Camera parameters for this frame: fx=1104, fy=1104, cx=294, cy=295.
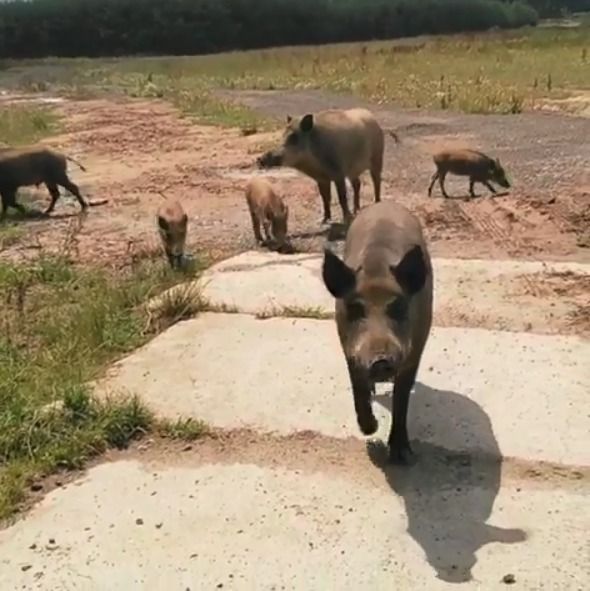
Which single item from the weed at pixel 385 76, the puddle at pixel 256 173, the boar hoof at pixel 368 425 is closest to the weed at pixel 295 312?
the boar hoof at pixel 368 425

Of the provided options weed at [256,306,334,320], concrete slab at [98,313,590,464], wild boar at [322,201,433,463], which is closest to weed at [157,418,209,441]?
concrete slab at [98,313,590,464]

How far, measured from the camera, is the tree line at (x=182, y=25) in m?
57.4

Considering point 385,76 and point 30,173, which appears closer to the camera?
point 30,173

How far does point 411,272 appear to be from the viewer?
4.93 meters

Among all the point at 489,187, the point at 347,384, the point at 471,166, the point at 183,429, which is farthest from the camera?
the point at 489,187

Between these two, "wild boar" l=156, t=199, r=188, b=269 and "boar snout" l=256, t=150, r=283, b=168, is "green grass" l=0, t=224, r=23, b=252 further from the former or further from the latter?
"boar snout" l=256, t=150, r=283, b=168

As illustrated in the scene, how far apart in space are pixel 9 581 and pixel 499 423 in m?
2.55

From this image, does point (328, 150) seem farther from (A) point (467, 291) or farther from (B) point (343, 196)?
(A) point (467, 291)

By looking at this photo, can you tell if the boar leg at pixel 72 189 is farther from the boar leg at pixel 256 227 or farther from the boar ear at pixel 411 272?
the boar ear at pixel 411 272

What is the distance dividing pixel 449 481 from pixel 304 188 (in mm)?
8470

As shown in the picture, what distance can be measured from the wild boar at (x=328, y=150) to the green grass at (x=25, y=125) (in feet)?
29.6

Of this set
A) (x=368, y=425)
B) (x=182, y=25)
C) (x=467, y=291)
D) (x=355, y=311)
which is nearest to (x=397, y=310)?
(x=355, y=311)

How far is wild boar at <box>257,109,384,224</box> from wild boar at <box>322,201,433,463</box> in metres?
5.76

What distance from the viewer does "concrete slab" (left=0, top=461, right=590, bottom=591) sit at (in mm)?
4418
